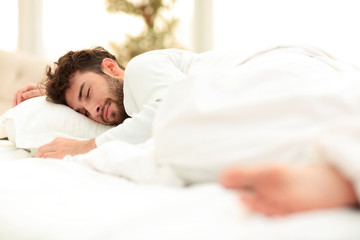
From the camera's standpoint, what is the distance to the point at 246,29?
10.9 ft

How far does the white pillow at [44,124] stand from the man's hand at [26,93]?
0.21 m

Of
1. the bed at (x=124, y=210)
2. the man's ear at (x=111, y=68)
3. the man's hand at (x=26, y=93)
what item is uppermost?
the man's ear at (x=111, y=68)

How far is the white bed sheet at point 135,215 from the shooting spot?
19.3 inches

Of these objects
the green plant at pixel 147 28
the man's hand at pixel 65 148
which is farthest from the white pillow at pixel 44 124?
the green plant at pixel 147 28

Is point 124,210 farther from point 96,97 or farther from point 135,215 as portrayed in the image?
point 96,97

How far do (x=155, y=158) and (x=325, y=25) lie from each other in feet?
8.24

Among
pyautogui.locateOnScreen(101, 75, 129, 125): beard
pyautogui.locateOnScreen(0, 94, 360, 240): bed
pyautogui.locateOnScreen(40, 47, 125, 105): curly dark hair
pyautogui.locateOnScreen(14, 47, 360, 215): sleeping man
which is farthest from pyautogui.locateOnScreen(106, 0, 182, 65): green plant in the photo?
pyautogui.locateOnScreen(14, 47, 360, 215): sleeping man

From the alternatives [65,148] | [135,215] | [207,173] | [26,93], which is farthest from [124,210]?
[26,93]

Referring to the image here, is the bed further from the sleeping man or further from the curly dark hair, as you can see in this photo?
the curly dark hair

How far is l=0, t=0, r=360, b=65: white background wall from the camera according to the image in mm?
2844

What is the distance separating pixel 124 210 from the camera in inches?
24.0

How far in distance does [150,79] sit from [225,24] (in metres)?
2.26

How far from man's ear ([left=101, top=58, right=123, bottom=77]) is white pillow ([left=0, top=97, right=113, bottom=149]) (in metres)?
0.23

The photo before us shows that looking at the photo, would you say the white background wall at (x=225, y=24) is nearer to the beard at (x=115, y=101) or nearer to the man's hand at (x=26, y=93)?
the man's hand at (x=26, y=93)
